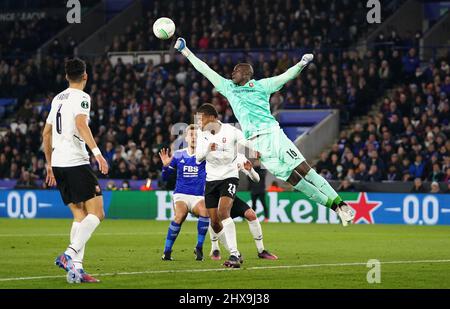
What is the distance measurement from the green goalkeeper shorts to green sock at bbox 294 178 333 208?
0.76ft

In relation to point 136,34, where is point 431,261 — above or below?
below

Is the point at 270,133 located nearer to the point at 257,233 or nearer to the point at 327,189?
the point at 327,189

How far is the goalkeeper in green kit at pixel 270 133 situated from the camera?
14133 millimetres

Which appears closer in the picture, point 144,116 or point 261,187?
point 261,187

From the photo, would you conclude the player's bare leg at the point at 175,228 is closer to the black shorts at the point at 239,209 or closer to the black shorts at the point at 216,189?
the black shorts at the point at 239,209

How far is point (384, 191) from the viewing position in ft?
100

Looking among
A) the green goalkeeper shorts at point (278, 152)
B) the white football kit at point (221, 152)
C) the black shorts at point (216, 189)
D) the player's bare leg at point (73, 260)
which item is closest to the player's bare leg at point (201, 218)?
the black shorts at point (216, 189)

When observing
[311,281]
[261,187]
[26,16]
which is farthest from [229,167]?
[26,16]

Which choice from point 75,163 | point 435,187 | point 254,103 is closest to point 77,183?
point 75,163

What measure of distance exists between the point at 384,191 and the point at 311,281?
1839 cm

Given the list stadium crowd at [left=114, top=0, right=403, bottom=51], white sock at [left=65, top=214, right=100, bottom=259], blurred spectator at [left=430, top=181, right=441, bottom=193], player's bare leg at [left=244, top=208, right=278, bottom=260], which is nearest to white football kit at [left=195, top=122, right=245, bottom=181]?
player's bare leg at [left=244, top=208, right=278, bottom=260]

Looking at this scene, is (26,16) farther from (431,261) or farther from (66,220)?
(431,261)

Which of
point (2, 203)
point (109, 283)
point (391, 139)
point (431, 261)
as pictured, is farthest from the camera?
point (2, 203)

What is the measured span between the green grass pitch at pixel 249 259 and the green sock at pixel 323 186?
102 centimetres
